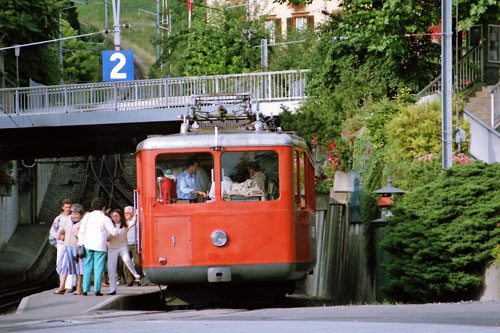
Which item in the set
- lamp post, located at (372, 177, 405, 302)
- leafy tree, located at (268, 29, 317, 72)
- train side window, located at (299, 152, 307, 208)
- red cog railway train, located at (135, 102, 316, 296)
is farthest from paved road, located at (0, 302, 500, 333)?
leafy tree, located at (268, 29, 317, 72)

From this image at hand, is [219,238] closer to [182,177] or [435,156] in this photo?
[182,177]

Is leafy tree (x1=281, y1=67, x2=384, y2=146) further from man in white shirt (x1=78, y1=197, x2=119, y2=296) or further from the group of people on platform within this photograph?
man in white shirt (x1=78, y1=197, x2=119, y2=296)

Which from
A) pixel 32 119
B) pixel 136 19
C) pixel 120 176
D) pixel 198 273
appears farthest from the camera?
pixel 136 19

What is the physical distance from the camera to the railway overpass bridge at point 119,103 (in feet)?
118

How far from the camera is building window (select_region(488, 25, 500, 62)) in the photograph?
31.2m

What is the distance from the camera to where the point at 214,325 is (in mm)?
11344

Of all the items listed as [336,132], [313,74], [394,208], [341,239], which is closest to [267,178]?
[394,208]

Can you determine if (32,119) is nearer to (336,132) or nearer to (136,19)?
(336,132)

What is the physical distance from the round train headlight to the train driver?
0.70 metres

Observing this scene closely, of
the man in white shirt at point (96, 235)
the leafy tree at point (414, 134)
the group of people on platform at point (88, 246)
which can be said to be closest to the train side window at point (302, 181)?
the group of people on platform at point (88, 246)

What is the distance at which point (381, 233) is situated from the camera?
62.0ft

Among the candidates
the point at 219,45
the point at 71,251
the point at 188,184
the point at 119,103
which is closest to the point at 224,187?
the point at 188,184

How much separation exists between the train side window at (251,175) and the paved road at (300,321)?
6.16 ft

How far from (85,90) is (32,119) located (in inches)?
92.9
